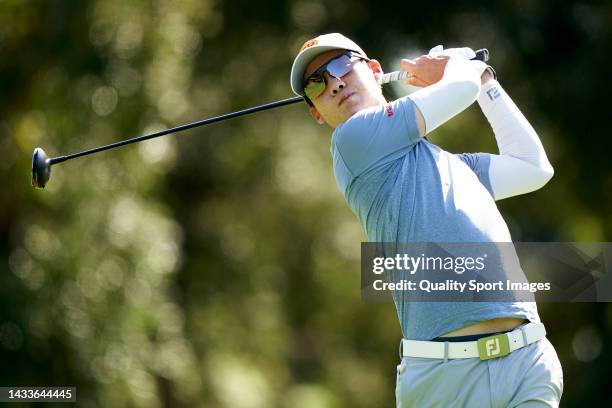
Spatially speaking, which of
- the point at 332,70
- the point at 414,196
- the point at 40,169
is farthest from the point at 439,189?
the point at 40,169

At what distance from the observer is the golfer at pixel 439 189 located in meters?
2.41

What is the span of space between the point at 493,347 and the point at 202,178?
6.37 meters

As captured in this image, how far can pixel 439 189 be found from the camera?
Result: 249 centimetres

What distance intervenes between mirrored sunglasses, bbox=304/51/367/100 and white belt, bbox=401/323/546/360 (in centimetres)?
64

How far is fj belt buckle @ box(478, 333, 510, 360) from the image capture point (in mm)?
2400

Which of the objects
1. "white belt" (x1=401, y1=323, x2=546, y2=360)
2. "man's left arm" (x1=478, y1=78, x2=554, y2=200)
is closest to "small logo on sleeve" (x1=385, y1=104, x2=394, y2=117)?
"man's left arm" (x1=478, y1=78, x2=554, y2=200)

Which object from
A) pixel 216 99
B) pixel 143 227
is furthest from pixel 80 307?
pixel 216 99

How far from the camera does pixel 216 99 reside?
842cm

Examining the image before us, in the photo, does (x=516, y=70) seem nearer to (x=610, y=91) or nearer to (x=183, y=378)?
(x=610, y=91)

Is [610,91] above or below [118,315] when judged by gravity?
above

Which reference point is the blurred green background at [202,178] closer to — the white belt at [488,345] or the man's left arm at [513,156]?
the man's left arm at [513,156]

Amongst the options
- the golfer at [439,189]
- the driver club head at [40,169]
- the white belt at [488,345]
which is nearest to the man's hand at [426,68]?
the golfer at [439,189]

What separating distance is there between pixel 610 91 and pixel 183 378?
10.2ft

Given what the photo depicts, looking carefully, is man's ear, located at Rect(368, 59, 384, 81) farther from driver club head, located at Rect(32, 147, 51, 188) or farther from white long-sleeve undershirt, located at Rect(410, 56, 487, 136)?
driver club head, located at Rect(32, 147, 51, 188)
